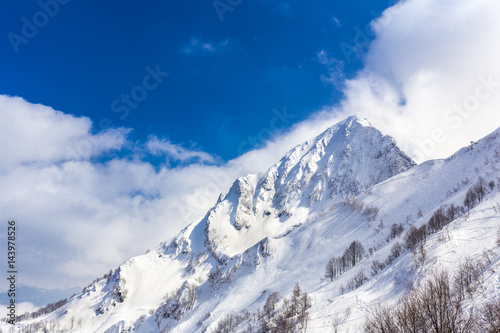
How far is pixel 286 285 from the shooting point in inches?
4328

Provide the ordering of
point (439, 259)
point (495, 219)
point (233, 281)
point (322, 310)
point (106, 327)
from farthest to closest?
point (106, 327) < point (233, 281) < point (495, 219) < point (322, 310) < point (439, 259)

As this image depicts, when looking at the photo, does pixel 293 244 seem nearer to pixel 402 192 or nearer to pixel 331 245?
pixel 331 245

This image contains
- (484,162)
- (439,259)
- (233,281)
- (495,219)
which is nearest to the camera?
(439,259)

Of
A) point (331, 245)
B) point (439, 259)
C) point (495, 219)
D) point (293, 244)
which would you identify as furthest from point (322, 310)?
point (293, 244)

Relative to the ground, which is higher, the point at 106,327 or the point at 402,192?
the point at 402,192

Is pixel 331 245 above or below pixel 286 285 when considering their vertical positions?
above

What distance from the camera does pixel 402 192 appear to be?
143 metres

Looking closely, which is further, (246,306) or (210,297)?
(210,297)

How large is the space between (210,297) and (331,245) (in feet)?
218

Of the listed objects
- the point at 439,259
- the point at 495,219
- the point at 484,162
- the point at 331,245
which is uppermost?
the point at 484,162

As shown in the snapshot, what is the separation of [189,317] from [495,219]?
12066 centimetres

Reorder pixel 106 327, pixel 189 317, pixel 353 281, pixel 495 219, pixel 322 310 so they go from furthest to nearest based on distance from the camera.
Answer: pixel 106 327, pixel 189 317, pixel 353 281, pixel 495 219, pixel 322 310

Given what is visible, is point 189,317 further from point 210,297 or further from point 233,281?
point 233,281

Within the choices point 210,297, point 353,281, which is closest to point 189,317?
point 210,297
